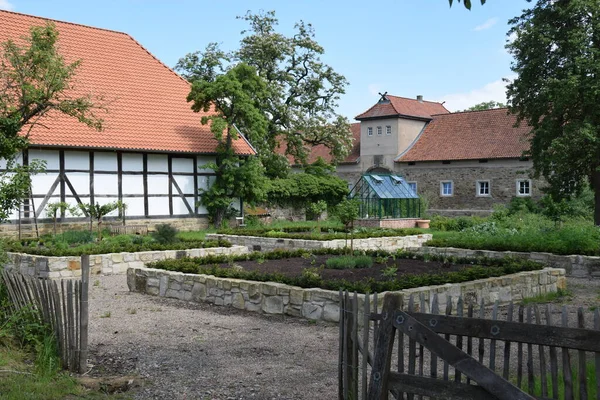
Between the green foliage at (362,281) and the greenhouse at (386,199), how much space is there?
16254 mm

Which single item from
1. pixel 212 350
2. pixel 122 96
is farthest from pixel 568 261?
pixel 122 96

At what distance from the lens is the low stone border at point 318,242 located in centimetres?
1927

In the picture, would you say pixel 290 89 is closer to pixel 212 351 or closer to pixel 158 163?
pixel 158 163

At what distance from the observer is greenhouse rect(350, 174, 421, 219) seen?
31.0 metres

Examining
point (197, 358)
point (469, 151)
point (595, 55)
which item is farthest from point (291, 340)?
point (469, 151)

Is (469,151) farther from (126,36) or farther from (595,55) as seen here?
(126,36)

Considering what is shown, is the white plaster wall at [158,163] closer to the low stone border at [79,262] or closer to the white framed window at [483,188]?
the low stone border at [79,262]

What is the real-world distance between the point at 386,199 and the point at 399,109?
1286 cm

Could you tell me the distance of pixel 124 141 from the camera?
24.1 meters

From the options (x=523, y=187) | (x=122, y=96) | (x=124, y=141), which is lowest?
(x=523, y=187)

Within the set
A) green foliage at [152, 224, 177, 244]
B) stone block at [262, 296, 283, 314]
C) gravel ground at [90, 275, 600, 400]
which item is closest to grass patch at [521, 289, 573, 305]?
gravel ground at [90, 275, 600, 400]

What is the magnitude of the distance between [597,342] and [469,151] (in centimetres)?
3603

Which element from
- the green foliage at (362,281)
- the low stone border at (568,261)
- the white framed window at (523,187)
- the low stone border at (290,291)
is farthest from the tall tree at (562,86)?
the low stone border at (290,291)

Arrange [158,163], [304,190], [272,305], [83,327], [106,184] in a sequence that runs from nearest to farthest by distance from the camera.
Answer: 1. [83,327]
2. [272,305]
3. [106,184]
4. [158,163]
5. [304,190]
